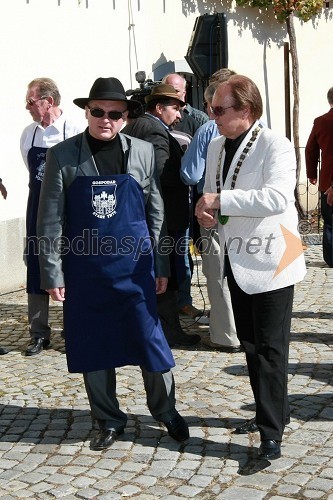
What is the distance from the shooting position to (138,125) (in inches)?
283

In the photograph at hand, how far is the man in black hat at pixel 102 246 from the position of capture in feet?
16.7

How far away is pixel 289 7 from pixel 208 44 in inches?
114

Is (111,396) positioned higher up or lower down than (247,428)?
higher up

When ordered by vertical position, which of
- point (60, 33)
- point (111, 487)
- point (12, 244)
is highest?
point (60, 33)

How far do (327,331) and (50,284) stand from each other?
3.30m

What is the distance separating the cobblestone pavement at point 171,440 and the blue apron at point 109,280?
0.48 m

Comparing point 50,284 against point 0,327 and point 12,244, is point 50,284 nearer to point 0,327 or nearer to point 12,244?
point 0,327

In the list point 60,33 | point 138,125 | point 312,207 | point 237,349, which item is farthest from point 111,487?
point 312,207

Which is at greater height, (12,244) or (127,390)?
(12,244)

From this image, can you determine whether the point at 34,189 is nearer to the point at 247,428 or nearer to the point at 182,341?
the point at 182,341

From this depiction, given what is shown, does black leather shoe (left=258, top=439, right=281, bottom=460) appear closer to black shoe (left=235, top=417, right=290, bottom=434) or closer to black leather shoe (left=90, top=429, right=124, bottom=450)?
black shoe (left=235, top=417, right=290, bottom=434)

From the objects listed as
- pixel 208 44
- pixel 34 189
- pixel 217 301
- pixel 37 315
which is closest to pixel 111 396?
pixel 217 301

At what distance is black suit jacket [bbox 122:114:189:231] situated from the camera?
712 cm

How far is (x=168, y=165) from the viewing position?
7180 mm
